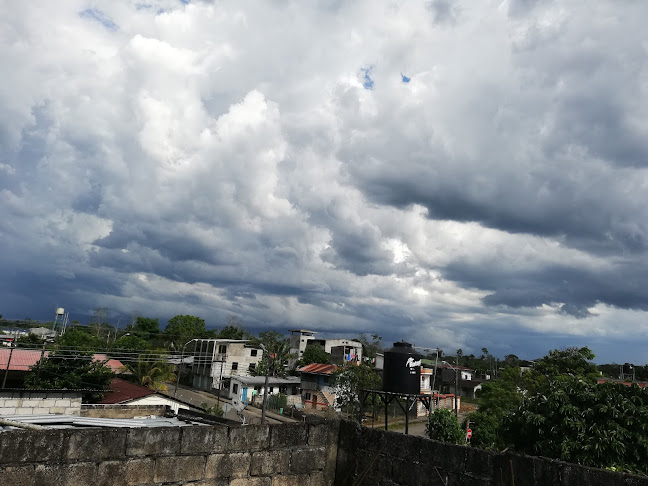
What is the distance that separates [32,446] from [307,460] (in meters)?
3.71

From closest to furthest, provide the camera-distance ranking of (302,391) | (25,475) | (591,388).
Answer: (25,475) → (591,388) → (302,391)

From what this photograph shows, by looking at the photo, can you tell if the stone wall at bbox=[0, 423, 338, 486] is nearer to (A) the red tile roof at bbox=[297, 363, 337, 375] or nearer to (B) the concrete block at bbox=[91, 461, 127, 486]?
(B) the concrete block at bbox=[91, 461, 127, 486]

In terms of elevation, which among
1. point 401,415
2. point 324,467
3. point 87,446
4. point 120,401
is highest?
point 87,446

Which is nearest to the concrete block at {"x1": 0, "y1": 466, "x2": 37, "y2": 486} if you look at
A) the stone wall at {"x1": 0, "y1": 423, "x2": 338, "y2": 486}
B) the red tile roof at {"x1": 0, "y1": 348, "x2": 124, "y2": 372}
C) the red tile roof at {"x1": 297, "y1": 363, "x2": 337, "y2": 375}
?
the stone wall at {"x1": 0, "y1": 423, "x2": 338, "y2": 486}

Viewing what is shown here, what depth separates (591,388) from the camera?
15.2 metres

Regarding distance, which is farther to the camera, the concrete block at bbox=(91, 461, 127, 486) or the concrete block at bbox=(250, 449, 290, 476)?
the concrete block at bbox=(250, 449, 290, 476)

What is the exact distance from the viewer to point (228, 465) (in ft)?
19.9

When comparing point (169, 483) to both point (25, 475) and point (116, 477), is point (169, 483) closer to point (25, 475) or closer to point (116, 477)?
point (116, 477)

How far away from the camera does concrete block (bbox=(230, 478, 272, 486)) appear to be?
6.10m

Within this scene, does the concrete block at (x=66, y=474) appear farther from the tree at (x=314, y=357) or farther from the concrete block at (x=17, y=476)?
the tree at (x=314, y=357)

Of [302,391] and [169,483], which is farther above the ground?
[169,483]

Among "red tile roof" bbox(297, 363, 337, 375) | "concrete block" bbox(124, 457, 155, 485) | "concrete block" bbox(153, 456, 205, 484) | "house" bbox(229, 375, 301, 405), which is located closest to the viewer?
"concrete block" bbox(124, 457, 155, 485)

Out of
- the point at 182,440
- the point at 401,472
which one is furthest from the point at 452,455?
the point at 182,440

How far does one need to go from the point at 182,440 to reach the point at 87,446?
112 cm
